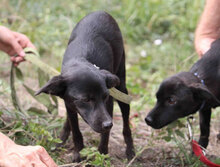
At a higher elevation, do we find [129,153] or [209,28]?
[209,28]

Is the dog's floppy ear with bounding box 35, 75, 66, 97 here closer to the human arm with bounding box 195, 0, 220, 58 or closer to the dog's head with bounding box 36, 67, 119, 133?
the dog's head with bounding box 36, 67, 119, 133

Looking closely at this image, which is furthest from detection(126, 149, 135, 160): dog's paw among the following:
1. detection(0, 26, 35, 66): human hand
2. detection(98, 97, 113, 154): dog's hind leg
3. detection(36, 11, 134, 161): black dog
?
detection(0, 26, 35, 66): human hand

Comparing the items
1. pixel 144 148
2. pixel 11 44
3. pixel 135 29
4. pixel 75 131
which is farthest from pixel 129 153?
pixel 135 29

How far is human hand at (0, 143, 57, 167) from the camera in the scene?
2.52 metres

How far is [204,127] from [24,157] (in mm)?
2762

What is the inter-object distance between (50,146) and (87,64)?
113 centimetres

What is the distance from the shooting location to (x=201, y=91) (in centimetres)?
426

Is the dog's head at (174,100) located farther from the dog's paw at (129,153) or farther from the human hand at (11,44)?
the human hand at (11,44)

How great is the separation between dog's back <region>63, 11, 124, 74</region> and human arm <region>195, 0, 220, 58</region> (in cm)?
152

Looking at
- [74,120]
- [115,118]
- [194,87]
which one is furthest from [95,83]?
[115,118]

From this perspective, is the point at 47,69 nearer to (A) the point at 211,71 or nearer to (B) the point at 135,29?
(A) the point at 211,71

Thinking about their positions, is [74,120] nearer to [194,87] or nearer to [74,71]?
[74,71]

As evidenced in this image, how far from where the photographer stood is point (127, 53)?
28.5 ft

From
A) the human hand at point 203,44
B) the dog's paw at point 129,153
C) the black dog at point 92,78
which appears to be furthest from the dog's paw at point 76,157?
the human hand at point 203,44
